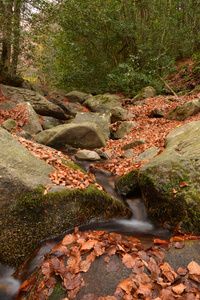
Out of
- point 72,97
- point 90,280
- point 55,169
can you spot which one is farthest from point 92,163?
point 72,97

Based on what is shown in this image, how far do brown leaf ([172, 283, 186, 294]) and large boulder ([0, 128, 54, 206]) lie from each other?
7.40ft

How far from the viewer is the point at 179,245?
230 cm

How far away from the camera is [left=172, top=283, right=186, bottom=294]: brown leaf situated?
66.8 inches

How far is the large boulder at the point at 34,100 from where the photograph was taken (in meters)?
10.3

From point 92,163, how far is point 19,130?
3630 mm

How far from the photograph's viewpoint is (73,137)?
7730 mm

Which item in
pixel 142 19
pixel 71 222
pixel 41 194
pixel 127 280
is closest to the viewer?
pixel 127 280

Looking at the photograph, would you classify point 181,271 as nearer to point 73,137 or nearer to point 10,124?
point 73,137

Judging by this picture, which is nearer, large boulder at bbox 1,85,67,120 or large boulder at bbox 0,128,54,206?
large boulder at bbox 0,128,54,206

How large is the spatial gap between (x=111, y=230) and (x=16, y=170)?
1.99 m

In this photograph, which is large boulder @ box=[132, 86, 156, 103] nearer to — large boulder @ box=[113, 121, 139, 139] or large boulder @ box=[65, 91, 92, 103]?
large boulder @ box=[113, 121, 139, 139]

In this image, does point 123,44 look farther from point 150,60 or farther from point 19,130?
point 19,130

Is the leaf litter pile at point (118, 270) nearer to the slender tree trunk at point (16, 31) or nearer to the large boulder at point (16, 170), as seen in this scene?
the large boulder at point (16, 170)

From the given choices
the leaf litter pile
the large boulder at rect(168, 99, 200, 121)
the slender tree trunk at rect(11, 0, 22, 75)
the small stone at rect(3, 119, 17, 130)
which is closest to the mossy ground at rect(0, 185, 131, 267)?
the leaf litter pile
